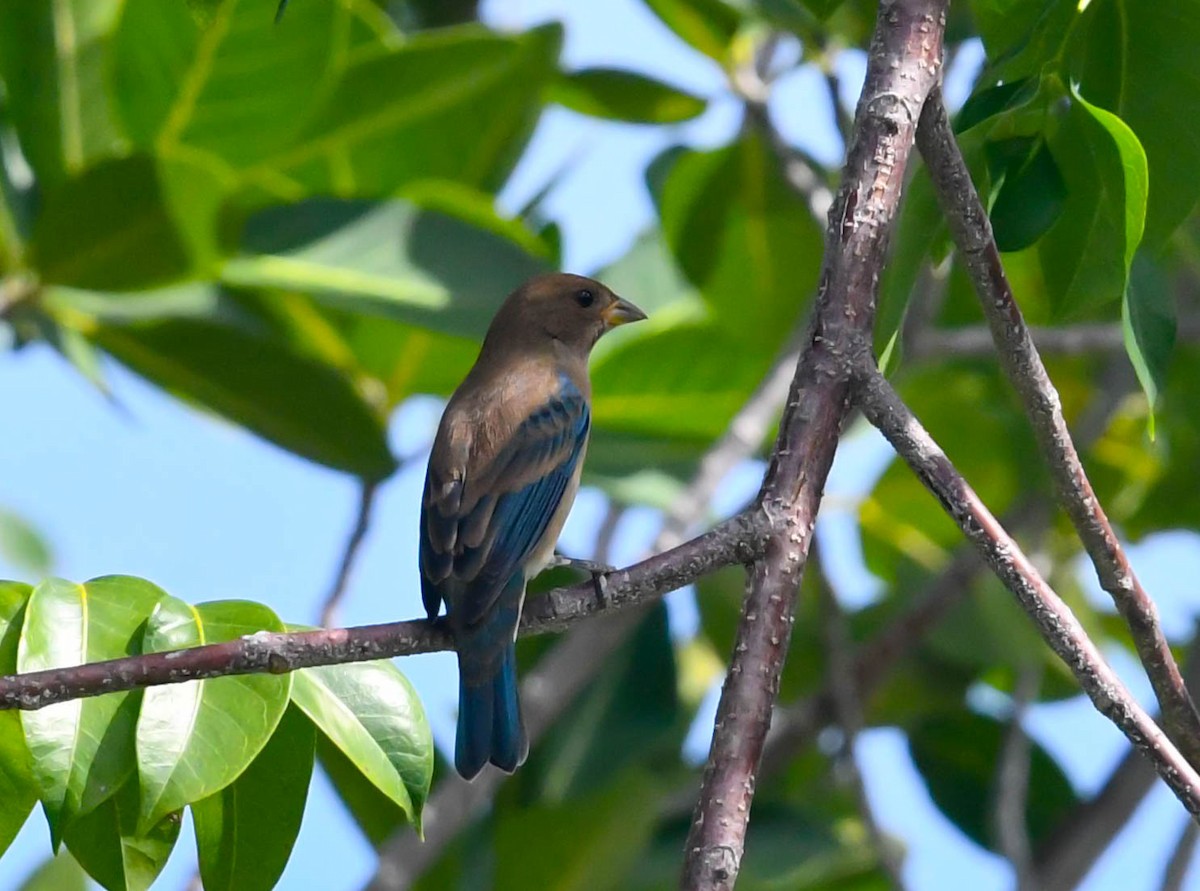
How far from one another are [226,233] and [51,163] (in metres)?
0.55

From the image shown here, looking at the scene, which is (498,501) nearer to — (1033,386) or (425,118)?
(1033,386)

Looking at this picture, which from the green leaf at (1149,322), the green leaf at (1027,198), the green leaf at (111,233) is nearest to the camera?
the green leaf at (1149,322)

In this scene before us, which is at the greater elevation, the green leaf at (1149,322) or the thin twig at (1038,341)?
the thin twig at (1038,341)

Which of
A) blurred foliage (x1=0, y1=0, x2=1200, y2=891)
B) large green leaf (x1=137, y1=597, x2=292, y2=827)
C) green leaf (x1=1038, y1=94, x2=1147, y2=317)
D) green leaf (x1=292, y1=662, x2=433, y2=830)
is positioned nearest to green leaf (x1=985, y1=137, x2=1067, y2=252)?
green leaf (x1=1038, y1=94, x2=1147, y2=317)

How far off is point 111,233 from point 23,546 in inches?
76.4

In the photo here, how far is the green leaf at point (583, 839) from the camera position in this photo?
4336mm

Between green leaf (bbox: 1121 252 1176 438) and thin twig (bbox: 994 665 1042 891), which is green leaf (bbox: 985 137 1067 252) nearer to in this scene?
green leaf (bbox: 1121 252 1176 438)

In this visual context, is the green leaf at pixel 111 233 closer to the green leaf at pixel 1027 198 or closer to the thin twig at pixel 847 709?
the thin twig at pixel 847 709

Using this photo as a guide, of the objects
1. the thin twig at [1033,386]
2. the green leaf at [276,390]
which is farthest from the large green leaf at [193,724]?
the green leaf at [276,390]

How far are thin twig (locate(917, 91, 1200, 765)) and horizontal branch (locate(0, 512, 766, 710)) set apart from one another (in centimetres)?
42

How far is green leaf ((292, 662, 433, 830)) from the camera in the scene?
7.93ft

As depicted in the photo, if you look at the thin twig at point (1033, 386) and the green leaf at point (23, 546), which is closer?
the thin twig at point (1033, 386)

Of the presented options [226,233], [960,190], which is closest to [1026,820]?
[226,233]

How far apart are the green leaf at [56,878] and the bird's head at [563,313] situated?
6.06ft
